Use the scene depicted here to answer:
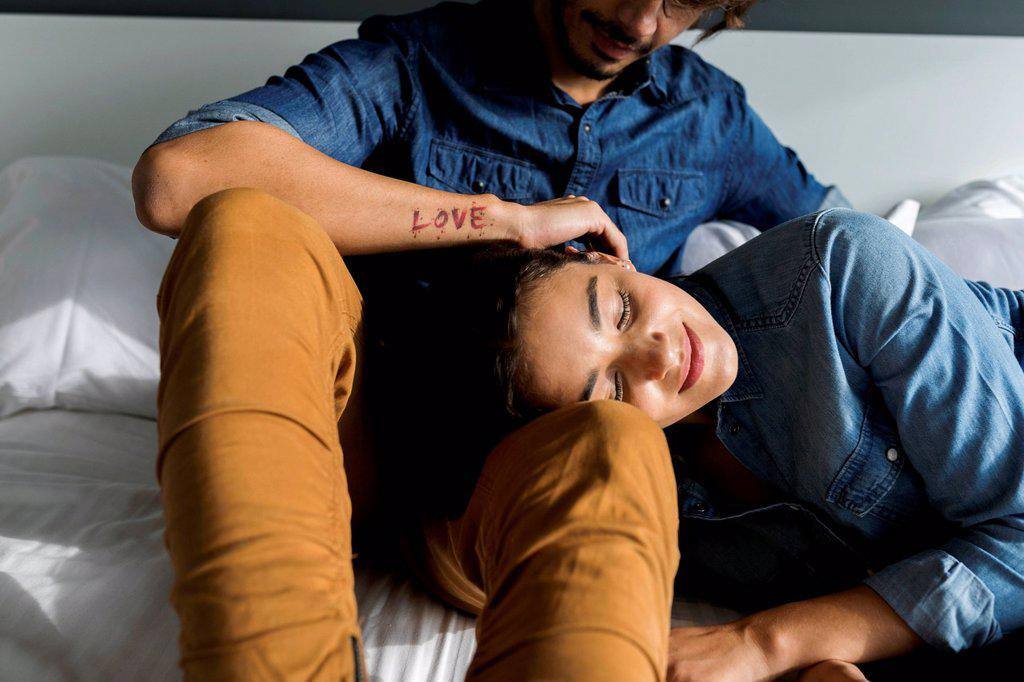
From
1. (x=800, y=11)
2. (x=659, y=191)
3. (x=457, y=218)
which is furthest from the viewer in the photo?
(x=800, y=11)

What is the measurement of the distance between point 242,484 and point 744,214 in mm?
1234

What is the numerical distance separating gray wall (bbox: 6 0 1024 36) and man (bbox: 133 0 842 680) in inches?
17.8

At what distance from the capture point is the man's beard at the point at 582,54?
3.87ft

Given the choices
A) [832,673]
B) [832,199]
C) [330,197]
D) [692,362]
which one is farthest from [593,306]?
[832,199]

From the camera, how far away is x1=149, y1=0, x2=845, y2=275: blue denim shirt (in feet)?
3.78

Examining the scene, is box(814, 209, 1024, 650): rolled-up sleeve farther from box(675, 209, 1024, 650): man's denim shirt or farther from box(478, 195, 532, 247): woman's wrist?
box(478, 195, 532, 247): woman's wrist

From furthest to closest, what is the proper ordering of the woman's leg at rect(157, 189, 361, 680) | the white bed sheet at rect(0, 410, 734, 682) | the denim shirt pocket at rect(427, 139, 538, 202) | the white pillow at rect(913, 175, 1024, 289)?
1. the white pillow at rect(913, 175, 1024, 289)
2. the denim shirt pocket at rect(427, 139, 538, 202)
3. the white bed sheet at rect(0, 410, 734, 682)
4. the woman's leg at rect(157, 189, 361, 680)

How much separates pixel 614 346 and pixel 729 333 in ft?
0.79

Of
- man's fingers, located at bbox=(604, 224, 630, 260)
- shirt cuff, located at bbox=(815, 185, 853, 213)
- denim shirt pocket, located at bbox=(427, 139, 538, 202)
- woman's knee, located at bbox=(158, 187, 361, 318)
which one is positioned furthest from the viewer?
shirt cuff, located at bbox=(815, 185, 853, 213)

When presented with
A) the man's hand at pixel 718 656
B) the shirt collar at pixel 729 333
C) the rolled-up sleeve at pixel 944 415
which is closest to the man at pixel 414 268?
the shirt collar at pixel 729 333

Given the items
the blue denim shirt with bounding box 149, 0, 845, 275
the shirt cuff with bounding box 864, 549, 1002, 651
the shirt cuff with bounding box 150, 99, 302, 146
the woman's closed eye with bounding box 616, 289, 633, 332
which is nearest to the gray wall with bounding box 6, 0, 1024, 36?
the blue denim shirt with bounding box 149, 0, 845, 275

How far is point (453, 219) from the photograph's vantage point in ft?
3.44

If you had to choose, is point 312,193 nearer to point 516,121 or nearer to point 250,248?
point 250,248

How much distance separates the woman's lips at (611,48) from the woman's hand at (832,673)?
87cm
